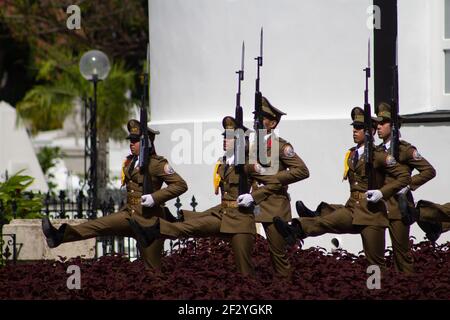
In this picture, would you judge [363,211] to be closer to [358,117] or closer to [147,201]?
[358,117]

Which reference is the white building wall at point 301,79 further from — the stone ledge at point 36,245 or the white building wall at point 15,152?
the white building wall at point 15,152

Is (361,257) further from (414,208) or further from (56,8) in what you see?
(56,8)

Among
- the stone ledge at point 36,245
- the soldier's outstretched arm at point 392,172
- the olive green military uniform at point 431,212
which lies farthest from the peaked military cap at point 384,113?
the stone ledge at point 36,245

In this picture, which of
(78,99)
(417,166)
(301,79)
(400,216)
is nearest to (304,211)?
(400,216)

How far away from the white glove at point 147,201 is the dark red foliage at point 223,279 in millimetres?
671

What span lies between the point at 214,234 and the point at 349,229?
4.54 ft

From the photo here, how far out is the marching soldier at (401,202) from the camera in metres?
12.3

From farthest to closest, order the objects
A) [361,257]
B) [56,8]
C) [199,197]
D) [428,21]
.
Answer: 1. [56,8]
2. [199,197]
3. [428,21]
4. [361,257]

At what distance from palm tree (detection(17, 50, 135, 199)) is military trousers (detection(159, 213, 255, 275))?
1505cm

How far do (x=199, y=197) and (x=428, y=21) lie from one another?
150 inches

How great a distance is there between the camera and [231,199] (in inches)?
470

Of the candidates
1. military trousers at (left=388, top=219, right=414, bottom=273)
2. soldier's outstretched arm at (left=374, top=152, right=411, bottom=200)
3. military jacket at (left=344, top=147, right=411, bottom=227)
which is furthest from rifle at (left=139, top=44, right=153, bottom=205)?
military trousers at (left=388, top=219, right=414, bottom=273)

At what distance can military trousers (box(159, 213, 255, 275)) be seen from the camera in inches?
465
